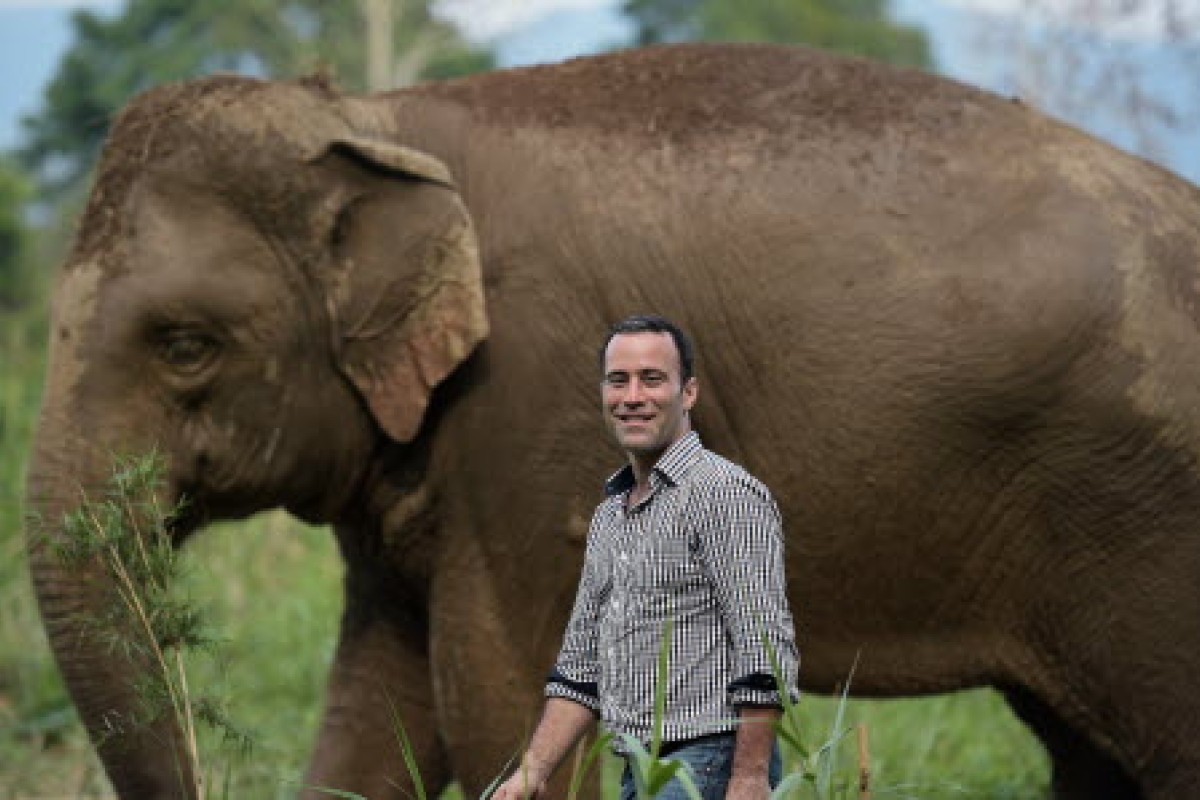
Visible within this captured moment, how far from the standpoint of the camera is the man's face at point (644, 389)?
327cm

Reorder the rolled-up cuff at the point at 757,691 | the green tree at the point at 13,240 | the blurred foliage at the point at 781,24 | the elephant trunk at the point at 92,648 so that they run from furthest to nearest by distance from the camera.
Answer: the blurred foliage at the point at 781,24 → the green tree at the point at 13,240 → the elephant trunk at the point at 92,648 → the rolled-up cuff at the point at 757,691

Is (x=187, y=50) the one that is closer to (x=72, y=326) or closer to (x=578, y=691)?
(x=72, y=326)

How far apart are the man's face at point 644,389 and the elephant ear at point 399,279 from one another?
1425 mm

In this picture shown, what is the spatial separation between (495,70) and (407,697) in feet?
4.65

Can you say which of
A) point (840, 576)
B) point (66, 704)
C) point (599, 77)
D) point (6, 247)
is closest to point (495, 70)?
point (599, 77)

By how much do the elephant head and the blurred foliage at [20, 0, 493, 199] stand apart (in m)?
23.3

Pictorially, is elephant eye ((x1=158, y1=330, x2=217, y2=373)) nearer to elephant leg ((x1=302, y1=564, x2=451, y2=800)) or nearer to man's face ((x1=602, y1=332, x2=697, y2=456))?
elephant leg ((x1=302, y1=564, x2=451, y2=800))

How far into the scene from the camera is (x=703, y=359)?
4.77 metres

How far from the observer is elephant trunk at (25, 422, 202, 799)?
4516mm

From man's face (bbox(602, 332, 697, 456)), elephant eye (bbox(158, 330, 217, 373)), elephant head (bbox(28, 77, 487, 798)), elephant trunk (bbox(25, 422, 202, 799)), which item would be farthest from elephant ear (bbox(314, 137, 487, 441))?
man's face (bbox(602, 332, 697, 456))

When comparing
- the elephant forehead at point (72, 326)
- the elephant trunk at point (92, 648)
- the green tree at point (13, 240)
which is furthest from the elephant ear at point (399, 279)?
the green tree at point (13, 240)

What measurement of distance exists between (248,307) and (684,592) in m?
1.76

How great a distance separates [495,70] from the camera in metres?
5.14

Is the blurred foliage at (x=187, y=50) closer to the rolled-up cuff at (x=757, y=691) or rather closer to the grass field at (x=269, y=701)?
the grass field at (x=269, y=701)
